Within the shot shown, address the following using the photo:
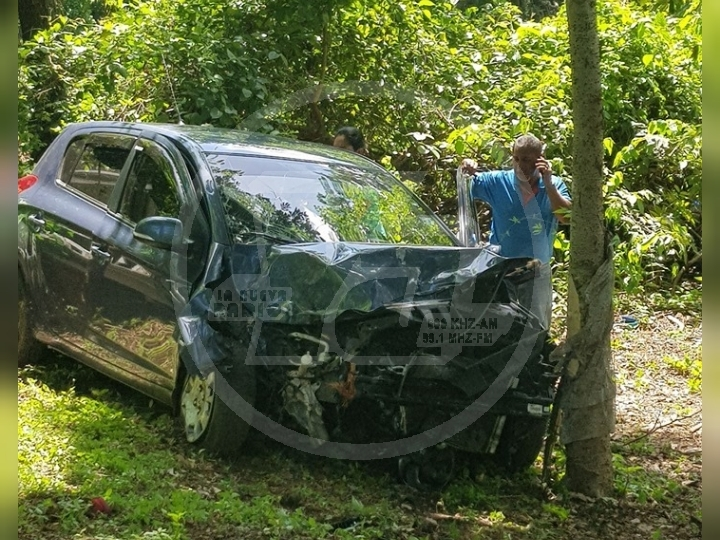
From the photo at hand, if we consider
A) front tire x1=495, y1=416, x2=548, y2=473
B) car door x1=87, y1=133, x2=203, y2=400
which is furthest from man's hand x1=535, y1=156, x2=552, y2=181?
car door x1=87, y1=133, x2=203, y2=400

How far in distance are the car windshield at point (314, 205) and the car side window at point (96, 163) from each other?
907 mm

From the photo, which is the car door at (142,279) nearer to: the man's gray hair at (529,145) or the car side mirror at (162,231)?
the car side mirror at (162,231)

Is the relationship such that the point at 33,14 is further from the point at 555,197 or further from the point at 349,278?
the point at 349,278

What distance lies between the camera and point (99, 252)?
5.57 metres

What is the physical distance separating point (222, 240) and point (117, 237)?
93 centimetres

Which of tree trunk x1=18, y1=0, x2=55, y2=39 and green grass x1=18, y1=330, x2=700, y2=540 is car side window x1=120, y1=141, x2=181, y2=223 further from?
tree trunk x1=18, y1=0, x2=55, y2=39

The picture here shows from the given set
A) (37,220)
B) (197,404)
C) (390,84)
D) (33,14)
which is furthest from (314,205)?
(33,14)

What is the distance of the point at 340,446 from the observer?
471 cm

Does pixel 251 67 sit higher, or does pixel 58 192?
pixel 251 67

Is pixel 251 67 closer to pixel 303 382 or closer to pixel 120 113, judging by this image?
pixel 120 113

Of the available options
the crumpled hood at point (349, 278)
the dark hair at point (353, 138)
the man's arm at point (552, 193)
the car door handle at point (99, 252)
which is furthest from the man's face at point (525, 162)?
the car door handle at point (99, 252)

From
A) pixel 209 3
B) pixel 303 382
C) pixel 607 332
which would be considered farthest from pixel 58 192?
pixel 209 3

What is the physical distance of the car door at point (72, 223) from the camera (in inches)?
227

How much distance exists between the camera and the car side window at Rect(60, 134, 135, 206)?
5.97 metres
